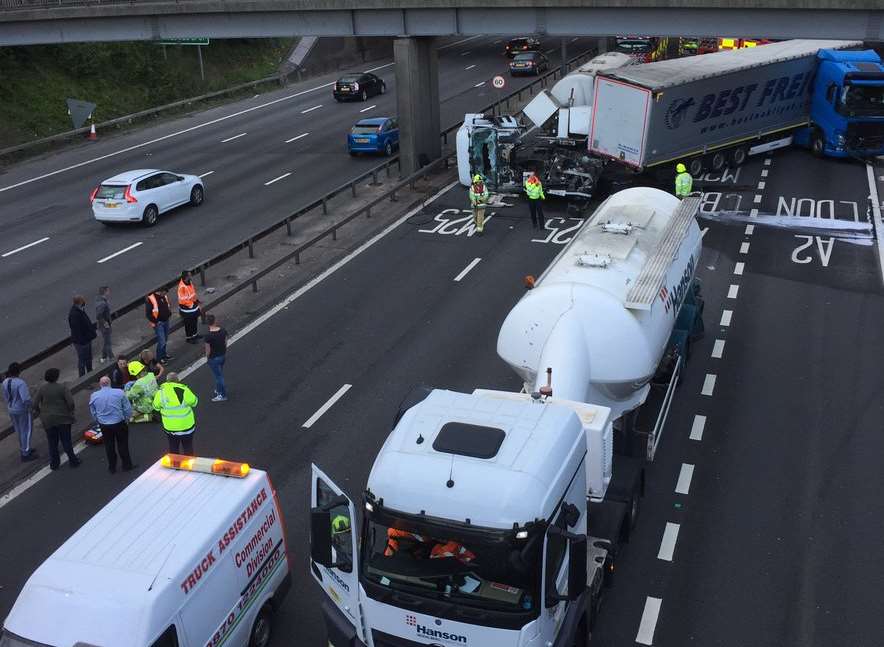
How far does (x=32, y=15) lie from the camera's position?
37656mm

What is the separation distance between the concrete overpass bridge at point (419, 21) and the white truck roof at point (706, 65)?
1.40 m

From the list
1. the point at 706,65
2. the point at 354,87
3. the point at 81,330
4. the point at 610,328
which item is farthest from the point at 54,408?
the point at 354,87

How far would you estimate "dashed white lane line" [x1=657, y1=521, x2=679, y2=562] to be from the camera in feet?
40.4

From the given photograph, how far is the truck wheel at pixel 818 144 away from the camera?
33.5m

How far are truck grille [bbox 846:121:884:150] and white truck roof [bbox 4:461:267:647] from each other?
1131 inches

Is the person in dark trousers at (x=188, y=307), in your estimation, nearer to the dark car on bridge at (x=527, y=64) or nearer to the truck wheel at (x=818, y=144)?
the truck wheel at (x=818, y=144)

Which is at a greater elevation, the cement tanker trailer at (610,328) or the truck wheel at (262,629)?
the cement tanker trailer at (610,328)

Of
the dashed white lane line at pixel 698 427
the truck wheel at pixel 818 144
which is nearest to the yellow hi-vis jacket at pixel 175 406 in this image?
the dashed white lane line at pixel 698 427

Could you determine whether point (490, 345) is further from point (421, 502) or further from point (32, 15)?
point (32, 15)

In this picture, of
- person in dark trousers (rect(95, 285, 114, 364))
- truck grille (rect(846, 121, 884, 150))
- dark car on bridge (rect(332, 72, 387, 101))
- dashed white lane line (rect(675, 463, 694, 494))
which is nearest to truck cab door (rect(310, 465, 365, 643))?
dashed white lane line (rect(675, 463, 694, 494))

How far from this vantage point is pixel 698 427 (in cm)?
1561

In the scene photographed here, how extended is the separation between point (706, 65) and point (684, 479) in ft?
68.5

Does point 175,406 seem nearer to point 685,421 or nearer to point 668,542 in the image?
point 668,542

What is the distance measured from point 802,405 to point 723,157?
58.0 ft
